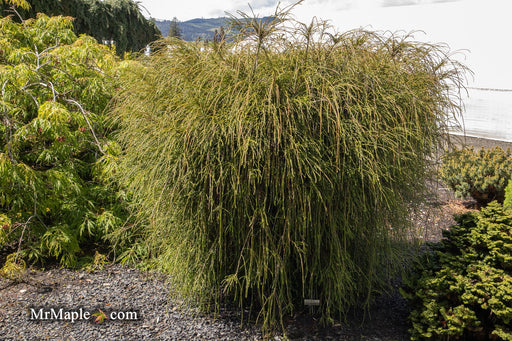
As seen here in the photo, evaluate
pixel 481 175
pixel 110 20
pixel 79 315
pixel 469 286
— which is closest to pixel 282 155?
pixel 469 286

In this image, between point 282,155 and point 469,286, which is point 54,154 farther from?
point 469,286

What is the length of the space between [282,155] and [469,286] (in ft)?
4.17

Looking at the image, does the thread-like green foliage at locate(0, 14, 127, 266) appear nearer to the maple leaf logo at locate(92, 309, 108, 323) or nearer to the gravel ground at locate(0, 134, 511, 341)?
the gravel ground at locate(0, 134, 511, 341)

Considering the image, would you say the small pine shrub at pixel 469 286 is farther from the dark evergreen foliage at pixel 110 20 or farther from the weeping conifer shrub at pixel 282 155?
the dark evergreen foliage at pixel 110 20

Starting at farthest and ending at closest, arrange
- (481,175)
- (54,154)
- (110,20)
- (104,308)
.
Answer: (110,20) → (481,175) → (54,154) → (104,308)

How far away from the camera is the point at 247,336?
2.05 meters

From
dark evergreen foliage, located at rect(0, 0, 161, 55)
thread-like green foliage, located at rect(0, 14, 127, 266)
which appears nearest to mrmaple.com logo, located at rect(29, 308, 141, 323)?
thread-like green foliage, located at rect(0, 14, 127, 266)

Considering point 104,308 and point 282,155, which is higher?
point 282,155

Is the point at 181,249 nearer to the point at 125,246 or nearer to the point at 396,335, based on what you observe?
the point at 125,246

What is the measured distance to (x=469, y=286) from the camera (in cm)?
190

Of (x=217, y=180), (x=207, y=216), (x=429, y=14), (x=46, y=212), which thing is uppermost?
(x=429, y=14)

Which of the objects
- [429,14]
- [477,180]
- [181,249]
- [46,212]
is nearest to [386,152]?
[181,249]

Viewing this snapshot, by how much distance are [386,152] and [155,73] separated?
163 centimetres

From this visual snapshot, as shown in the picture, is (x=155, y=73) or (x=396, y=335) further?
(x=155, y=73)
